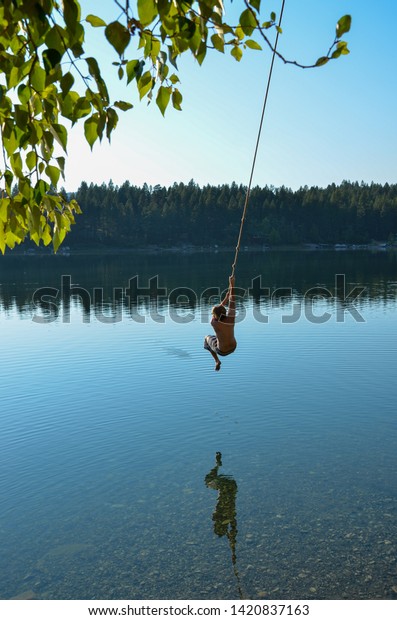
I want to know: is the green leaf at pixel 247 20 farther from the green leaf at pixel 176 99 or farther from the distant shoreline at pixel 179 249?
the distant shoreline at pixel 179 249

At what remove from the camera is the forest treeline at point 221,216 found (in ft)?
547

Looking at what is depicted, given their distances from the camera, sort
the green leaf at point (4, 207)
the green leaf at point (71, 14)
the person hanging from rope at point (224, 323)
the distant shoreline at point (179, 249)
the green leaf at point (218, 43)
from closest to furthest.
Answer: the green leaf at point (71, 14) < the green leaf at point (218, 43) < the green leaf at point (4, 207) < the person hanging from rope at point (224, 323) < the distant shoreline at point (179, 249)

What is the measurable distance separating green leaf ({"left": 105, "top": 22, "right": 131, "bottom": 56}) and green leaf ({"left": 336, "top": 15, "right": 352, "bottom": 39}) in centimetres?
123

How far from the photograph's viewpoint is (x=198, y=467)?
1464 cm

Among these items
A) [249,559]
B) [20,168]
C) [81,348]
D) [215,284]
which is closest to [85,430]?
[249,559]

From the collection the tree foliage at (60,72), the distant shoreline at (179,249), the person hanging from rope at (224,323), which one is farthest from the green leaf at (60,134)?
the distant shoreline at (179,249)

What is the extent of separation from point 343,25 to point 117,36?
131 centimetres

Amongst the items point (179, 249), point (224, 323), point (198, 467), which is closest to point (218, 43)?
point (224, 323)

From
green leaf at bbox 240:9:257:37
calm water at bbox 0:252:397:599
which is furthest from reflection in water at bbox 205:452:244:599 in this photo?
green leaf at bbox 240:9:257:37

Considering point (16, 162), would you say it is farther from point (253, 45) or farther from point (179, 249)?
point (179, 249)

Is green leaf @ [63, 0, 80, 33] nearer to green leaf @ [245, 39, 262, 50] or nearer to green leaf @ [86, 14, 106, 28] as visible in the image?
green leaf @ [86, 14, 106, 28]

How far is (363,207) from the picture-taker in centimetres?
19100

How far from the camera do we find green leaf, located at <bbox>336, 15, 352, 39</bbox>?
11.5ft

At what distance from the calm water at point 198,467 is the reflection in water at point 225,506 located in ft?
0.14
